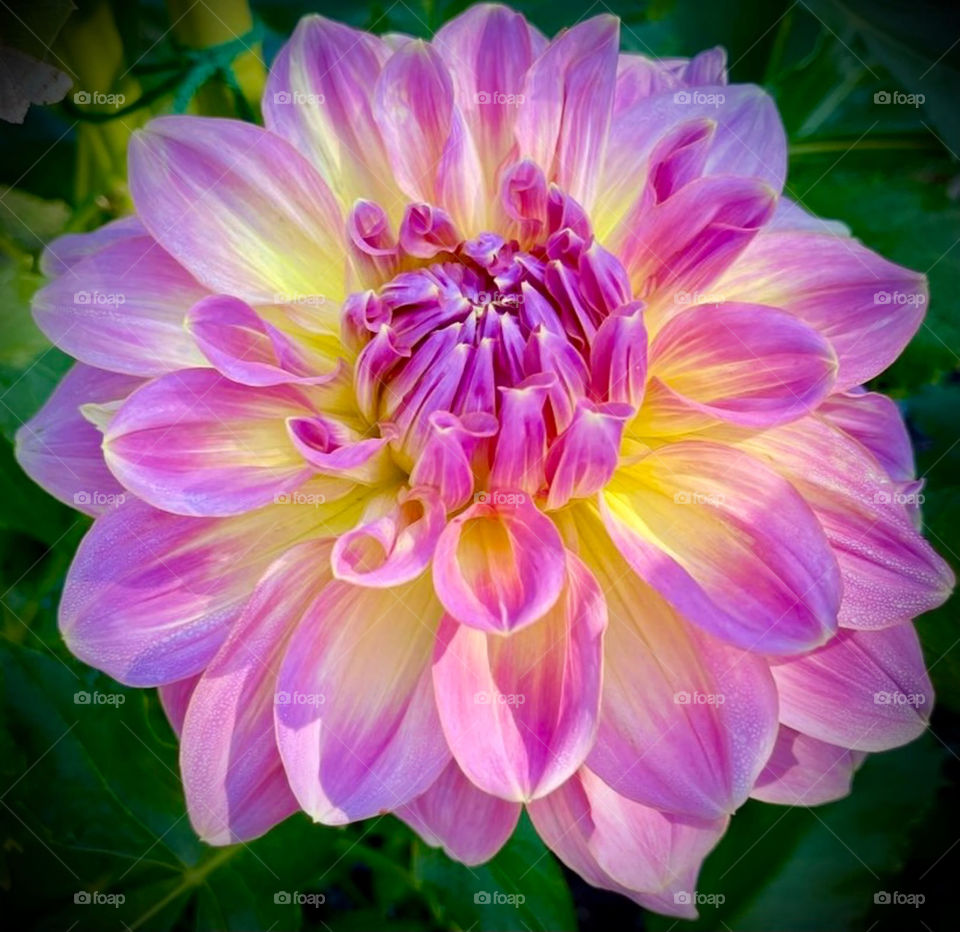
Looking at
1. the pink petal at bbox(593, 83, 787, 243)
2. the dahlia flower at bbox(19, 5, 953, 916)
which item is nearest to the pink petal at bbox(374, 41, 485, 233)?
the dahlia flower at bbox(19, 5, 953, 916)

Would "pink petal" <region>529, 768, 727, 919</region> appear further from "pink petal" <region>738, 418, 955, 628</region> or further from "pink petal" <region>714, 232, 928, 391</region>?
"pink petal" <region>714, 232, 928, 391</region>

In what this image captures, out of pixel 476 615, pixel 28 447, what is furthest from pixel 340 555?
pixel 28 447

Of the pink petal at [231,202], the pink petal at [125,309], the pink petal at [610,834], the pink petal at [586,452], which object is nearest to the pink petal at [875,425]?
the pink petal at [586,452]

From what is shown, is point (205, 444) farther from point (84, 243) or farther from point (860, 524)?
point (860, 524)

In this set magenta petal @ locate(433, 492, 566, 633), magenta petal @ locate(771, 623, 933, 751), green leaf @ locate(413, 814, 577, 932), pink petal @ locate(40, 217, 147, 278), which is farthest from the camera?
green leaf @ locate(413, 814, 577, 932)

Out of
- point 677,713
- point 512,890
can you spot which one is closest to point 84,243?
point 677,713

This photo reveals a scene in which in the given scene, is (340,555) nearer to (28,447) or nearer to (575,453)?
(575,453)
